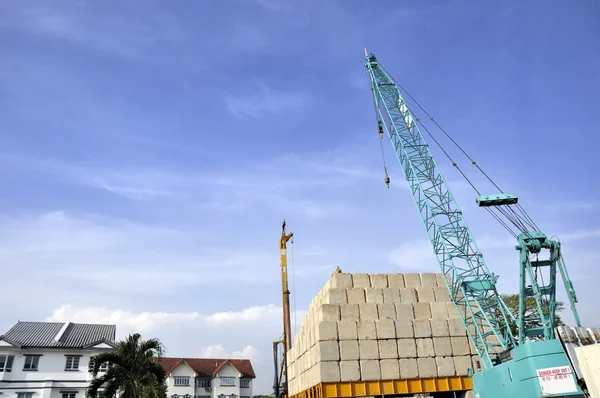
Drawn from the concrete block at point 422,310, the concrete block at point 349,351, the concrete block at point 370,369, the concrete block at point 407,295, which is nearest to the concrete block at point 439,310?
the concrete block at point 422,310

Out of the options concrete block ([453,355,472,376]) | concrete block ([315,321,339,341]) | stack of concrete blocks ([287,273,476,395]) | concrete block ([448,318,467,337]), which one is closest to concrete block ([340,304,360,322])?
stack of concrete blocks ([287,273,476,395])

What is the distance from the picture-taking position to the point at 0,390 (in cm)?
4350

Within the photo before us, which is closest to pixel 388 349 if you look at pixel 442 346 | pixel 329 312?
pixel 442 346

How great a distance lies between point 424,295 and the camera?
39.0 m

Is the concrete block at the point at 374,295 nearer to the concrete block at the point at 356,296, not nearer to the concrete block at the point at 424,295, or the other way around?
the concrete block at the point at 356,296

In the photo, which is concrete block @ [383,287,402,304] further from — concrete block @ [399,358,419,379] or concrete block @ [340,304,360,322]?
concrete block @ [399,358,419,379]

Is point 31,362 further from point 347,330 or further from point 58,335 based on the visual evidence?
point 347,330

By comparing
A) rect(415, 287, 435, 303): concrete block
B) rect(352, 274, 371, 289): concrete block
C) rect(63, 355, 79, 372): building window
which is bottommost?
rect(63, 355, 79, 372): building window


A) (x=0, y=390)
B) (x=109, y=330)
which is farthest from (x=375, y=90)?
(x=0, y=390)

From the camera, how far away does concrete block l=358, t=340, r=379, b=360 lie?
1375 inches

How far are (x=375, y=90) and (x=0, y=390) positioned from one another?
45.1m

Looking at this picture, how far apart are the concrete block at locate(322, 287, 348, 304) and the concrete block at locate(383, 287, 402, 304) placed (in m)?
3.34

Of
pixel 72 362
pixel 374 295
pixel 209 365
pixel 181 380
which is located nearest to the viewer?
pixel 374 295

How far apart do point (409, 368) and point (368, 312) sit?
506cm
